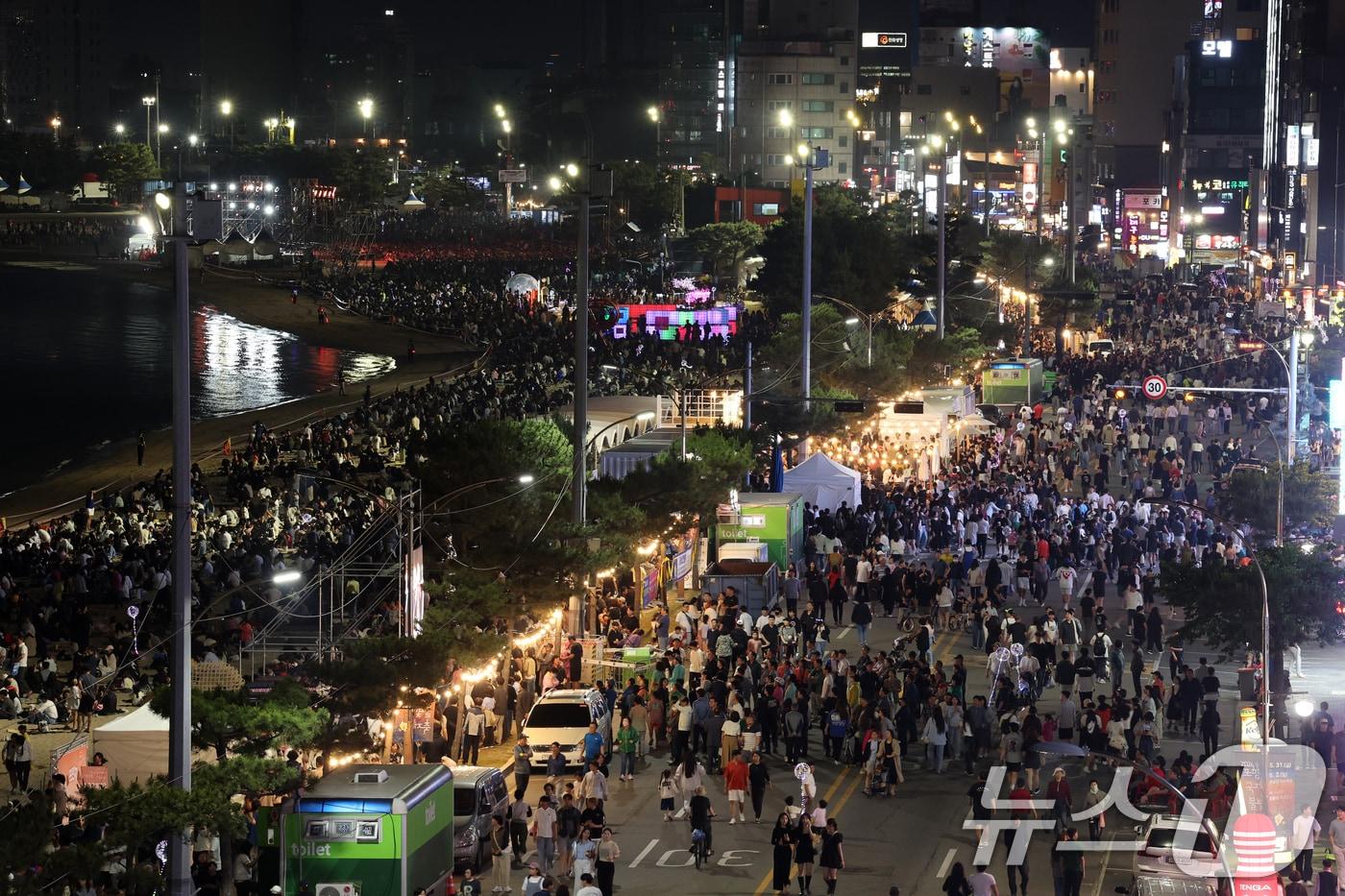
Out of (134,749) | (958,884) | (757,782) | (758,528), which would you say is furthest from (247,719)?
(758,528)

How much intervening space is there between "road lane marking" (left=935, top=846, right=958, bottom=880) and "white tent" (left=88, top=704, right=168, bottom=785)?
9110 mm

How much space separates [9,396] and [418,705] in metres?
81.6

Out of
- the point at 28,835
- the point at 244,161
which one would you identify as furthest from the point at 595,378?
the point at 244,161

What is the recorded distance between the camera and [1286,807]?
23.4 metres

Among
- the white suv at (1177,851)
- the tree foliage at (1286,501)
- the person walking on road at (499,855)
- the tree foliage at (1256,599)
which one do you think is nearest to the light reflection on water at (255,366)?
the tree foliage at (1286,501)

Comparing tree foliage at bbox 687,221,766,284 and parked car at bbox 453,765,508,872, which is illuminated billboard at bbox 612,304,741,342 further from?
parked car at bbox 453,765,508,872

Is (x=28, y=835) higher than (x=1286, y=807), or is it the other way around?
(x=28, y=835)

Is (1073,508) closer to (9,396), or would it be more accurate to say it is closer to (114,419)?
(114,419)

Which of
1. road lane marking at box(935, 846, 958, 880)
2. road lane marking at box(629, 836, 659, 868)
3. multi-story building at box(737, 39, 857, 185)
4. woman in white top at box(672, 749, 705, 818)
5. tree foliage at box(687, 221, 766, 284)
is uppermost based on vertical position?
multi-story building at box(737, 39, 857, 185)

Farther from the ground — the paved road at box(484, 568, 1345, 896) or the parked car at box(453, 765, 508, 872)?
the parked car at box(453, 765, 508, 872)

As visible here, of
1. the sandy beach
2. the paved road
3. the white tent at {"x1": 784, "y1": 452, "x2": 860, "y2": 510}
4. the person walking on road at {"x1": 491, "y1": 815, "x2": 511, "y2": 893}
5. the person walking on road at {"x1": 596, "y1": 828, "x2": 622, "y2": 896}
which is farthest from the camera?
the sandy beach

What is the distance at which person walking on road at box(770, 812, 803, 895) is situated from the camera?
21.8 m

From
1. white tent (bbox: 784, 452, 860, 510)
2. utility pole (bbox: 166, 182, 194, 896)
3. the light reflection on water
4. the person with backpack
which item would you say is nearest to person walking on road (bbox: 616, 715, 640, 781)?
the person with backpack

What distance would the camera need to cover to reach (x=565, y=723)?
27.6 metres
